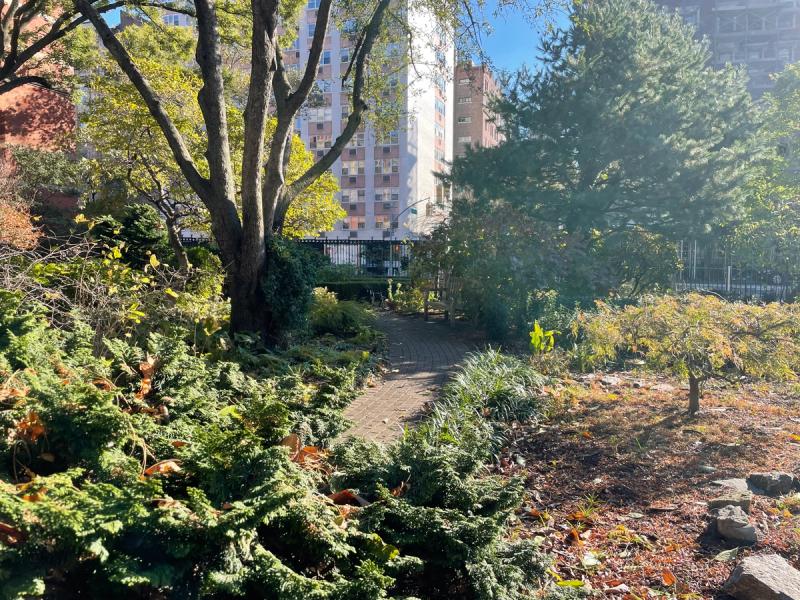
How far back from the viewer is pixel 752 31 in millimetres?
61188

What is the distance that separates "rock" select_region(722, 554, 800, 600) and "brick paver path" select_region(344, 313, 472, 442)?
2.86m

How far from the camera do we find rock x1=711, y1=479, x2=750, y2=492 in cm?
459

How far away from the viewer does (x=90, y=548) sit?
198cm

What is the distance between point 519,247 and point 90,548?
10475 mm

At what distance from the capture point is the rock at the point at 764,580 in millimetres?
3070

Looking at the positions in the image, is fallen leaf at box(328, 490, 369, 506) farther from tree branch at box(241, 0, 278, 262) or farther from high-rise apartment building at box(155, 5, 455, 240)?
high-rise apartment building at box(155, 5, 455, 240)

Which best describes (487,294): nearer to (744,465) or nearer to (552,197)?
(552,197)

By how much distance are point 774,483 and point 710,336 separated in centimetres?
142

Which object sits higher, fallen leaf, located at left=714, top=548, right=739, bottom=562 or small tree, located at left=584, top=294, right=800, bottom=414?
small tree, located at left=584, top=294, right=800, bottom=414

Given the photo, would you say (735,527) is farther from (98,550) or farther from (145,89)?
(145,89)

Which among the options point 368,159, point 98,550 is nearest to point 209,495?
point 98,550

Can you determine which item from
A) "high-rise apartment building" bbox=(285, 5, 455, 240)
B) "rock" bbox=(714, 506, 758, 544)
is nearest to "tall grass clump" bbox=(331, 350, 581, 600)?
"rock" bbox=(714, 506, 758, 544)

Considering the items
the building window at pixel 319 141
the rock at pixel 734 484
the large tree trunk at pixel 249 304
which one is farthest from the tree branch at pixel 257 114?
the building window at pixel 319 141

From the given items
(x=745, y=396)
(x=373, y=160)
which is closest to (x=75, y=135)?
(x=745, y=396)
